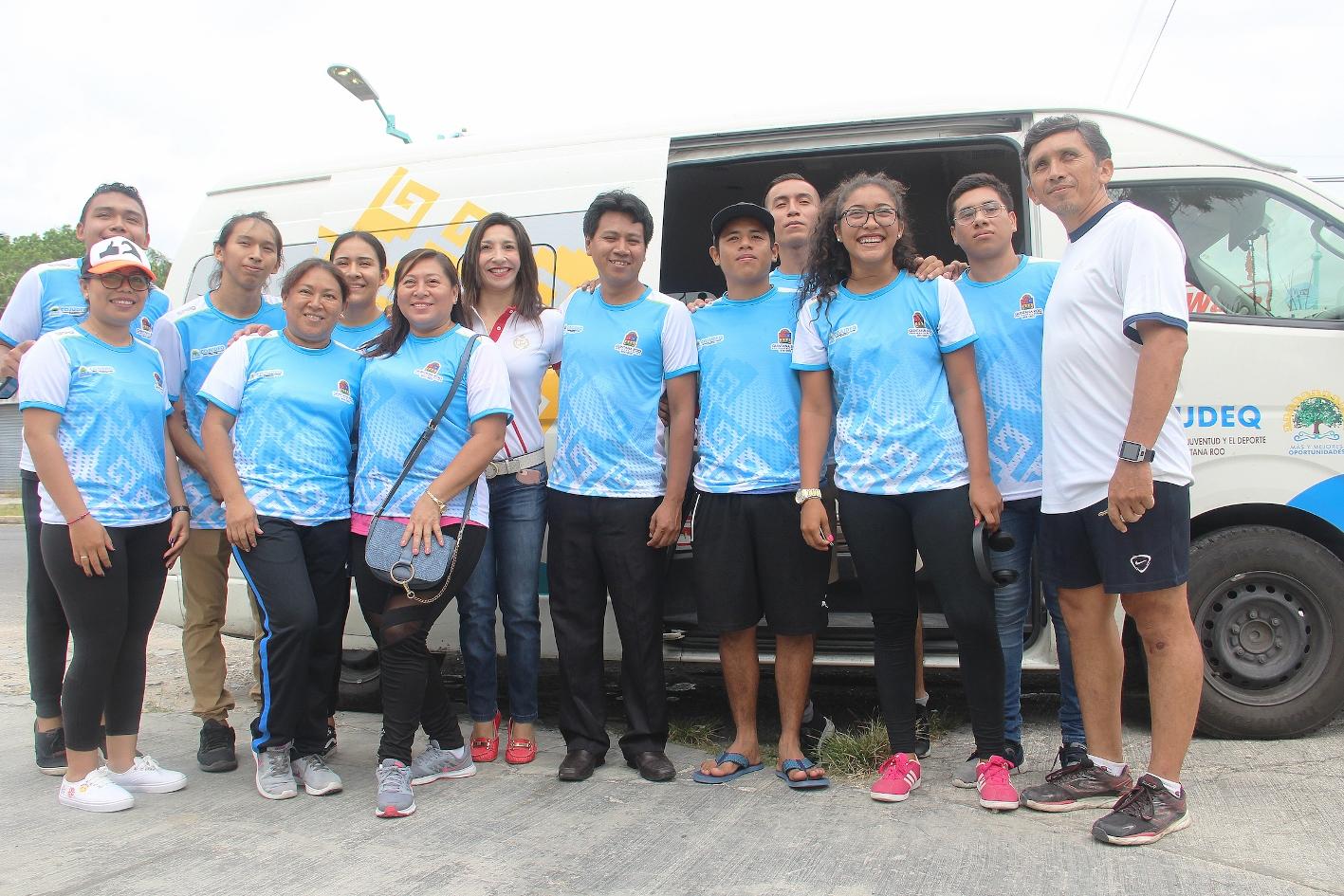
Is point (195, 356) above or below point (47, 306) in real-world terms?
below

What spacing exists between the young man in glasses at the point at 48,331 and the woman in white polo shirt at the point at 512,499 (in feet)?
4.29

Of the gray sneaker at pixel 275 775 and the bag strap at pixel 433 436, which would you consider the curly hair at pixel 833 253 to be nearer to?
the bag strap at pixel 433 436

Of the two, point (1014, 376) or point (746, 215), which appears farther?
point (746, 215)

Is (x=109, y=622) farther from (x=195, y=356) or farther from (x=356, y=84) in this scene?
(x=356, y=84)

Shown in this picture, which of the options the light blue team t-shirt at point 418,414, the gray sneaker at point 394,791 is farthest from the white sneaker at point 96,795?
the light blue team t-shirt at point 418,414

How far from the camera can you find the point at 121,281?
3.46 m

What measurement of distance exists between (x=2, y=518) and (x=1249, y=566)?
19.6 meters

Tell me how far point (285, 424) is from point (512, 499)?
868mm

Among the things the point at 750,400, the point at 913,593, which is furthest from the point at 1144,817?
the point at 750,400

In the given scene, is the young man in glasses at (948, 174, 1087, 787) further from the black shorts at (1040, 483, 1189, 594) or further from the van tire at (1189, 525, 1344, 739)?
the van tire at (1189, 525, 1344, 739)

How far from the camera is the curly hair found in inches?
136

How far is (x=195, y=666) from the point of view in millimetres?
3986

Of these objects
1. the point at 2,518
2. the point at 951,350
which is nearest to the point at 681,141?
the point at 951,350

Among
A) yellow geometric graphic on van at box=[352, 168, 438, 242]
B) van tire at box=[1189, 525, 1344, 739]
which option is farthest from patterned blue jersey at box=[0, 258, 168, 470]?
van tire at box=[1189, 525, 1344, 739]
